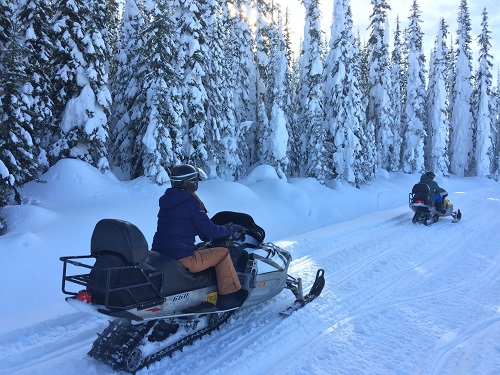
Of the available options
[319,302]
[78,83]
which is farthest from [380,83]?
[319,302]

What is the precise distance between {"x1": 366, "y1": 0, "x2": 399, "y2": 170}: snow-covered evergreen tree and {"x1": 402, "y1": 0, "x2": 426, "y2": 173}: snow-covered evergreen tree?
1.95 metres

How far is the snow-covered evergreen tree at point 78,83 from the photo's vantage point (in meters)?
13.9

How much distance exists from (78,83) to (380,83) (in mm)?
27353

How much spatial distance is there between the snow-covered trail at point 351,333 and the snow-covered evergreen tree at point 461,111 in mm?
39519

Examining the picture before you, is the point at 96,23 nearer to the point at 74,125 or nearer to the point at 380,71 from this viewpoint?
the point at 74,125

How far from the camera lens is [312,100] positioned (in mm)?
24875

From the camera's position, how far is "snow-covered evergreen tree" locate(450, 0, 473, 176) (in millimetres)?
40531

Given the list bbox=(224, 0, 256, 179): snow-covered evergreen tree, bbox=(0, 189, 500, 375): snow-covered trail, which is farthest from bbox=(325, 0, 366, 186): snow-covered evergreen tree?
bbox=(0, 189, 500, 375): snow-covered trail

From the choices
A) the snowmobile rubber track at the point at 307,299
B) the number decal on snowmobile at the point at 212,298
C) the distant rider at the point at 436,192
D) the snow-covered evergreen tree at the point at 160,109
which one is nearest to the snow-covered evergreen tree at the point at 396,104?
the distant rider at the point at 436,192

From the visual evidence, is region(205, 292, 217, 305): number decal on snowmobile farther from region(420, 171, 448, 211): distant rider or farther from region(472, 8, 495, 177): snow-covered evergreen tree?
region(472, 8, 495, 177): snow-covered evergreen tree

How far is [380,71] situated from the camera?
108 feet

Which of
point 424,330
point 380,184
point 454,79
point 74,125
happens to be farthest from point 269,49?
point 424,330

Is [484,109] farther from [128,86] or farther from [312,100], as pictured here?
[128,86]

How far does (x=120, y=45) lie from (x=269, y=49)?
12587 millimetres
